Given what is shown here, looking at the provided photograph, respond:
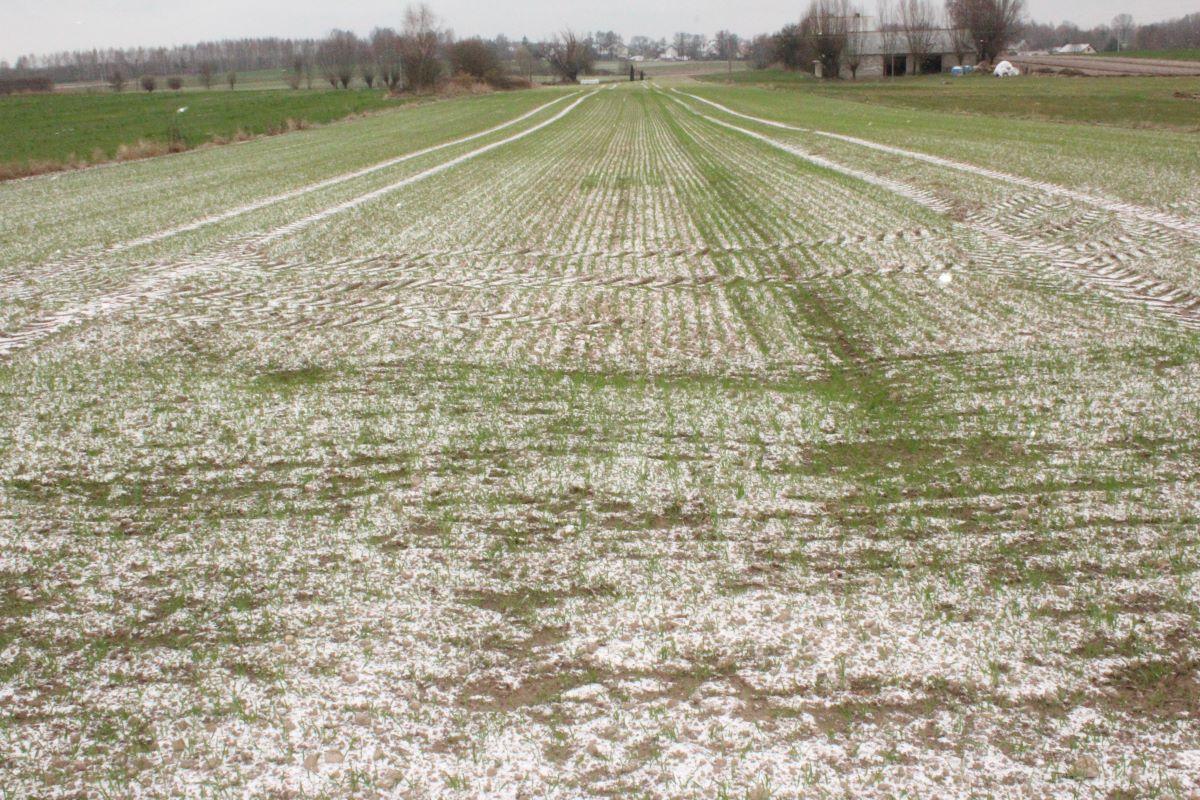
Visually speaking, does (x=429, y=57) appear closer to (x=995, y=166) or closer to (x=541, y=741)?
(x=995, y=166)

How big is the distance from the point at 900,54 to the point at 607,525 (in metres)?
108

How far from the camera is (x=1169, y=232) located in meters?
12.1

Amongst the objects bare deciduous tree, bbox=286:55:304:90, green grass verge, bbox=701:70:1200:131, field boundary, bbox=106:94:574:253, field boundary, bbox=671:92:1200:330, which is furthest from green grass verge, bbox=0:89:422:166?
bare deciduous tree, bbox=286:55:304:90

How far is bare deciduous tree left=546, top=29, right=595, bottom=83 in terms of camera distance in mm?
128500

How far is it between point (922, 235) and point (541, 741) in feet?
36.6

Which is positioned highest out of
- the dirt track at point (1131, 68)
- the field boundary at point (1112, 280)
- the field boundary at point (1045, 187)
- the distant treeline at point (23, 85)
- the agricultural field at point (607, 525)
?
the distant treeline at point (23, 85)

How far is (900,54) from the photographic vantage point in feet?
324

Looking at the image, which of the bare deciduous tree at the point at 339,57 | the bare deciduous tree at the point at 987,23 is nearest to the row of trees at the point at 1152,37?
the bare deciduous tree at the point at 987,23

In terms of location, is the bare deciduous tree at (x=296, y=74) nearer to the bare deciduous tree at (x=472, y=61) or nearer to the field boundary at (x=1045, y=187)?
the bare deciduous tree at (x=472, y=61)

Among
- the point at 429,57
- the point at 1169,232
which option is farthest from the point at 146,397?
the point at 429,57

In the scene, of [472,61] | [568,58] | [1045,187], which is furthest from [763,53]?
[1045,187]

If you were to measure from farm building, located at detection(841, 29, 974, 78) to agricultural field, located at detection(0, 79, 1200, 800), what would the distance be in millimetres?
97916

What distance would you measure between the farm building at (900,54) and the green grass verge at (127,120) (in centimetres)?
6021

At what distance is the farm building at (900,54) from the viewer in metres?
98.6
